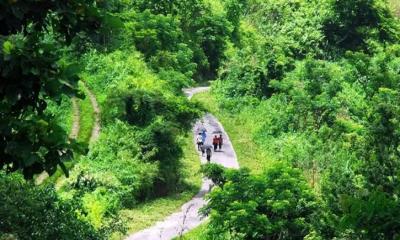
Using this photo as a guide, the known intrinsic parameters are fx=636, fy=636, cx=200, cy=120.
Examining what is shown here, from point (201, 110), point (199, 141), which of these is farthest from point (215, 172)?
point (199, 141)

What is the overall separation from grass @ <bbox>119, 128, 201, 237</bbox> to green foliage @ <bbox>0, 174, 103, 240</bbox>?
5583 millimetres

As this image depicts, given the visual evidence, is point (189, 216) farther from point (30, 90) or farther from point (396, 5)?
point (396, 5)

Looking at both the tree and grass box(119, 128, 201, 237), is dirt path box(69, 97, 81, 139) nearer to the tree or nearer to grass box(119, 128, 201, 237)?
grass box(119, 128, 201, 237)

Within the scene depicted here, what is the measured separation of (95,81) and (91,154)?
10404 mm

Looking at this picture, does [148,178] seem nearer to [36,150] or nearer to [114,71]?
[114,71]

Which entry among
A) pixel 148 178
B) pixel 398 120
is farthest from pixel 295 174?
pixel 148 178

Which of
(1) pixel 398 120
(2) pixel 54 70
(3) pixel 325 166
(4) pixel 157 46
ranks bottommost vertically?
(3) pixel 325 166

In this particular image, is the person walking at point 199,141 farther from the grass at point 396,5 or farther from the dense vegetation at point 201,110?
the grass at point 396,5

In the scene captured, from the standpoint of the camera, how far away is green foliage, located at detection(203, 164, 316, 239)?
16.5 m

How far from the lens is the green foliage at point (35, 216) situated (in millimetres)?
11141

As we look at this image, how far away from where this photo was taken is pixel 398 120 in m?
17.3

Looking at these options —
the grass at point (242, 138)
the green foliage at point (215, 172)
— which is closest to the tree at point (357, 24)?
the grass at point (242, 138)

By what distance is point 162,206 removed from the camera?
22.2 m

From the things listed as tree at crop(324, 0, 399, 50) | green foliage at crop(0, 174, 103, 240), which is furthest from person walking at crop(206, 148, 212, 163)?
tree at crop(324, 0, 399, 50)
